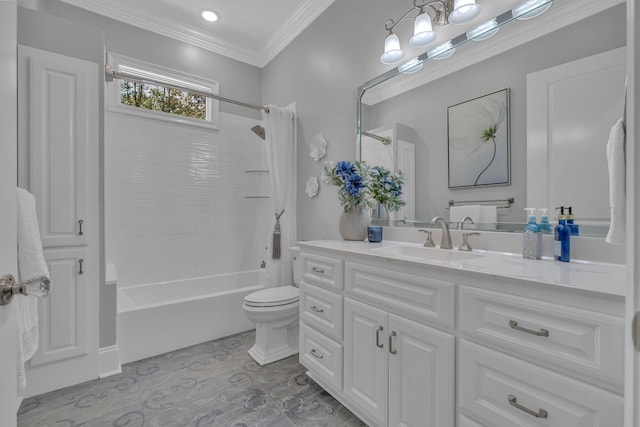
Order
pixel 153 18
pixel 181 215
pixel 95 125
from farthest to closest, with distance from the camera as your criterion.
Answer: pixel 181 215
pixel 153 18
pixel 95 125

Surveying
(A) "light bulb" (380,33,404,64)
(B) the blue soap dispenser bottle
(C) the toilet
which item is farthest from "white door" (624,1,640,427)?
(C) the toilet

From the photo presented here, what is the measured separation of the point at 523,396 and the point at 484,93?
4.44 ft

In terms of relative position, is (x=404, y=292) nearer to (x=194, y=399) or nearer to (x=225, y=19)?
(x=194, y=399)

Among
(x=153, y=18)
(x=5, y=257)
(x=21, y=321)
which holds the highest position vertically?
(x=153, y=18)

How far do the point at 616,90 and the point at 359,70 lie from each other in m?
1.51

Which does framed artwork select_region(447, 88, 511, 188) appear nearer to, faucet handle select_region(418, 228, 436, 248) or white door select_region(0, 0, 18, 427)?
faucet handle select_region(418, 228, 436, 248)

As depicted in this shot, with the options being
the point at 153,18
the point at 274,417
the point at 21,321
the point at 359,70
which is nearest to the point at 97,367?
the point at 21,321

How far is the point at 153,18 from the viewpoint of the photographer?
281cm

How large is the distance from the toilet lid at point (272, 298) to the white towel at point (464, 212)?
4.18 feet

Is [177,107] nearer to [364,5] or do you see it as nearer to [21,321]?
[364,5]

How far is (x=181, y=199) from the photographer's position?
10.0 ft

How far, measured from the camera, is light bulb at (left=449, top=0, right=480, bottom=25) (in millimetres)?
1507

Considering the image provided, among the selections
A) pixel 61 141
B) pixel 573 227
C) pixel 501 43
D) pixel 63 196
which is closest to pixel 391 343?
pixel 573 227

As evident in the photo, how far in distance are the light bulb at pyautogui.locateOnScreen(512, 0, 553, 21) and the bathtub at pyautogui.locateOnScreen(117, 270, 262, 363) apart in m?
2.64
